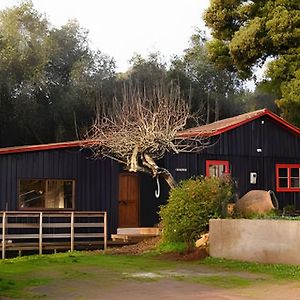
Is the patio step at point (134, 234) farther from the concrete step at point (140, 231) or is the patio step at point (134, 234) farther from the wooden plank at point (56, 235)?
the wooden plank at point (56, 235)

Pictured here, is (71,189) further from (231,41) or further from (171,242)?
(231,41)

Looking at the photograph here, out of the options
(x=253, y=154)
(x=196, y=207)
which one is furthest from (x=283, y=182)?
(x=196, y=207)

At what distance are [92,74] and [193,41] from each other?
10089mm

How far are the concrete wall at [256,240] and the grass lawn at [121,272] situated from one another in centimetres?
41

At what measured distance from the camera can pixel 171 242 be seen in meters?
16.4

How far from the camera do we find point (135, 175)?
21.9 meters

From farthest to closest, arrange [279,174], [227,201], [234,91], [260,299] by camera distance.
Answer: [234,91] < [279,174] < [227,201] < [260,299]

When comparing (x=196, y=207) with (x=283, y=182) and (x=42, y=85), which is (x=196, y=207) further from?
(x=42, y=85)

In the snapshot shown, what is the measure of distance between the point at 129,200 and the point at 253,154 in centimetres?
514

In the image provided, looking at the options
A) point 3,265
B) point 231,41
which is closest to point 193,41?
point 231,41

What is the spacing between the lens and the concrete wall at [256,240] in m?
13.0

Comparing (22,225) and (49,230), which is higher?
(22,225)

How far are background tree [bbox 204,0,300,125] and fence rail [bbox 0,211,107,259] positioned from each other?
958cm

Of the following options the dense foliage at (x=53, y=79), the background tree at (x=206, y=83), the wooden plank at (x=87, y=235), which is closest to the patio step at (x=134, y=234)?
the wooden plank at (x=87, y=235)
